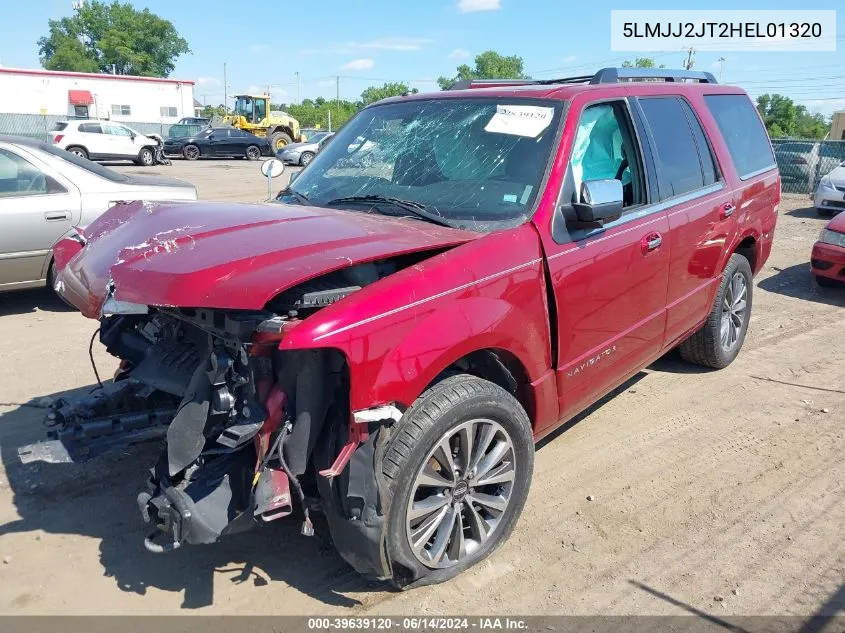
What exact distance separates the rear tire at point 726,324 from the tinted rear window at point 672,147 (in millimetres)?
940

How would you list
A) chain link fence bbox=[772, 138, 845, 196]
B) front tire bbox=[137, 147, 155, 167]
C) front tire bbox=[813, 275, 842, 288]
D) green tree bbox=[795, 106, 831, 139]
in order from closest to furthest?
front tire bbox=[813, 275, 842, 288]
chain link fence bbox=[772, 138, 845, 196]
front tire bbox=[137, 147, 155, 167]
green tree bbox=[795, 106, 831, 139]

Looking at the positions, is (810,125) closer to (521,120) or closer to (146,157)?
(146,157)

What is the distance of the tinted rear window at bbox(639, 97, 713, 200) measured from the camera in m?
4.14

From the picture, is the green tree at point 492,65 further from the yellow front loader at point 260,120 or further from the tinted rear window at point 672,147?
the tinted rear window at point 672,147

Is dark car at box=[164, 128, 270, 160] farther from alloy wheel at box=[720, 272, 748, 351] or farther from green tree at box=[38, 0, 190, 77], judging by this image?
green tree at box=[38, 0, 190, 77]

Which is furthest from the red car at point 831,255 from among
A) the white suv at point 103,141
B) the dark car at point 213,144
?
the dark car at point 213,144

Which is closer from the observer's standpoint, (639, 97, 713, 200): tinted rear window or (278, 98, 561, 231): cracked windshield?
(278, 98, 561, 231): cracked windshield

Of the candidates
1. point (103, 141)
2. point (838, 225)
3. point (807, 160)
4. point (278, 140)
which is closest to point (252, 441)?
point (838, 225)

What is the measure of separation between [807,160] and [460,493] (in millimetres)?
19081

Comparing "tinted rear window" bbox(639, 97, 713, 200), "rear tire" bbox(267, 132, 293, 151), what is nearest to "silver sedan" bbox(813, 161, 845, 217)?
"tinted rear window" bbox(639, 97, 713, 200)

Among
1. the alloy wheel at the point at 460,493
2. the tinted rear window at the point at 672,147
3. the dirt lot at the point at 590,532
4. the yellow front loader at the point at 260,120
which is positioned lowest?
the dirt lot at the point at 590,532

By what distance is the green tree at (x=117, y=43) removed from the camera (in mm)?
76688

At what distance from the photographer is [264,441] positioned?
8.29 feet

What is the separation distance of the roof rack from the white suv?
23817 mm
